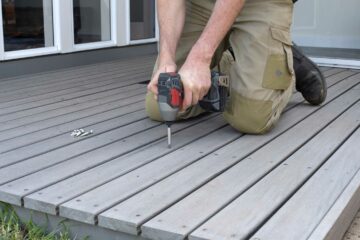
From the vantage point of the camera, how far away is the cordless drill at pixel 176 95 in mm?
1823

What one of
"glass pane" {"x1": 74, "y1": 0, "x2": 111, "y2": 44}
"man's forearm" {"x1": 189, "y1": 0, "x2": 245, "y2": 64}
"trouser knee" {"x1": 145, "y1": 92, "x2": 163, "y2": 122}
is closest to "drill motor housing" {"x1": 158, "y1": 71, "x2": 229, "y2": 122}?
A: "man's forearm" {"x1": 189, "y1": 0, "x2": 245, "y2": 64}

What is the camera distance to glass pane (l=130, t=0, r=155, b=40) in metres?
4.72

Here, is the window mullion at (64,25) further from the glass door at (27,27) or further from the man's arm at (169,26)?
the man's arm at (169,26)

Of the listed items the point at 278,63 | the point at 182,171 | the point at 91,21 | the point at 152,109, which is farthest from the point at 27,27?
the point at 182,171

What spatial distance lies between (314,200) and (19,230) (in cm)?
82

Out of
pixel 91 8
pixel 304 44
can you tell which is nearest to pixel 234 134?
pixel 91 8

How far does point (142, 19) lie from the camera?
4883 mm

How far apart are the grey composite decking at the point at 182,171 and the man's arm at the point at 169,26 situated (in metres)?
0.32

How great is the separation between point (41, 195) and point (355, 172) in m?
0.95

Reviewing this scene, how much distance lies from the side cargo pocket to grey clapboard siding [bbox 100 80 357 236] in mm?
205

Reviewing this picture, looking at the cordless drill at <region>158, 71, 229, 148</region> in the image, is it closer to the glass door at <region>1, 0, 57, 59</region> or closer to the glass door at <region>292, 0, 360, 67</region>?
the glass door at <region>1, 0, 57, 59</region>

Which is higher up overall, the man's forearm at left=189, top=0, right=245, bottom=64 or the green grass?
the man's forearm at left=189, top=0, right=245, bottom=64

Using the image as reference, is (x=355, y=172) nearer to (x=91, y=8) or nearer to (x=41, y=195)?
(x=41, y=195)

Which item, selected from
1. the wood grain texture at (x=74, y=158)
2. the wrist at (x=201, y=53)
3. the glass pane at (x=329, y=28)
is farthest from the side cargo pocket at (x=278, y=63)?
the glass pane at (x=329, y=28)
